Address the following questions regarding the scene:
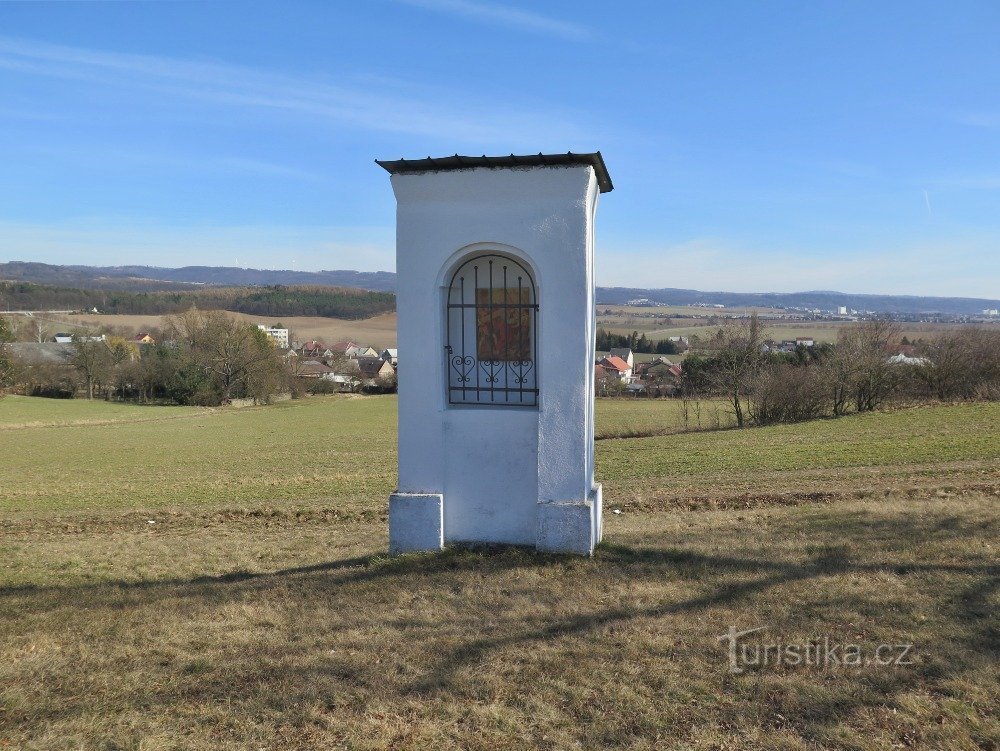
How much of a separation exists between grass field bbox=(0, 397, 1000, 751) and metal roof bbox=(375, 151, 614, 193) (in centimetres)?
364

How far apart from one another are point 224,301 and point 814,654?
129 meters

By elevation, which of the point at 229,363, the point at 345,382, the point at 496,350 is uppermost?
the point at 496,350

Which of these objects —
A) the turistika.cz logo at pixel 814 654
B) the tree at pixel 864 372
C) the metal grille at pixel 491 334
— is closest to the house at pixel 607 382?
the tree at pixel 864 372

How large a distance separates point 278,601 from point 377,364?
73918mm

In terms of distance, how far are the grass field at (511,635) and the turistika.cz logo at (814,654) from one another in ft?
0.20

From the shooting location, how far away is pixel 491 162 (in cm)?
669

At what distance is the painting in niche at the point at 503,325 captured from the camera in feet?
23.7

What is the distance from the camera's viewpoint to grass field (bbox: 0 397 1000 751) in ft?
11.9

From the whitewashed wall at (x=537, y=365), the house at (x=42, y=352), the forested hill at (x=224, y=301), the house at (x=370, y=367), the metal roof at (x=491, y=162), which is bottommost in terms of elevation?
the house at (x=370, y=367)

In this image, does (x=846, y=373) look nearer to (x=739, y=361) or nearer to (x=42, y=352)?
(x=739, y=361)

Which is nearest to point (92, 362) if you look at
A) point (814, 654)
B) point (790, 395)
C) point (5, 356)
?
point (5, 356)

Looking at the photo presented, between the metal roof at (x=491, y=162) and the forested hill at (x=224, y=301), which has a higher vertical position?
the forested hill at (x=224, y=301)

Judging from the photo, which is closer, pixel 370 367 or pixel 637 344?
pixel 370 367

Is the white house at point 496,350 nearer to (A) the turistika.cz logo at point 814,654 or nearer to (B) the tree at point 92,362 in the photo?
(A) the turistika.cz logo at point 814,654
